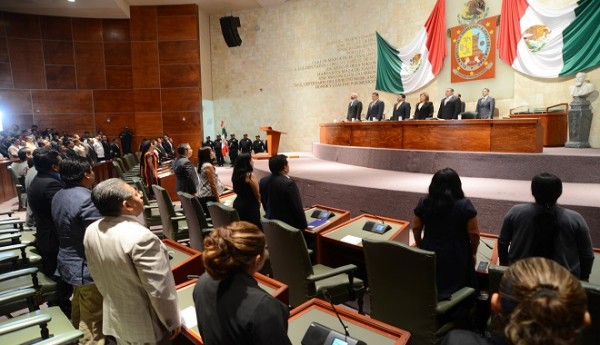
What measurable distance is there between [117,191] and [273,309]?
40.3 inches

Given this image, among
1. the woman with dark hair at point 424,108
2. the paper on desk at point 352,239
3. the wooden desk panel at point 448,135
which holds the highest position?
the woman with dark hair at point 424,108

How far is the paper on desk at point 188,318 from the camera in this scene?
1.80m

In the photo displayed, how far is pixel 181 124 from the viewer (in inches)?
548

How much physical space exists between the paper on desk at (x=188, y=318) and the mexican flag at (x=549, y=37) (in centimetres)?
833

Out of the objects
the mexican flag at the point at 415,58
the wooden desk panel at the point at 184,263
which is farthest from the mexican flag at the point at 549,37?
the wooden desk panel at the point at 184,263

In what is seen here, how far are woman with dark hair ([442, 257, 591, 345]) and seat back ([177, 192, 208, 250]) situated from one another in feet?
9.62

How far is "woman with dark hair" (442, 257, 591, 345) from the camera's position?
0.82m

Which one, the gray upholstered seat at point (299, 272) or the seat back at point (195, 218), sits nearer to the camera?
the gray upholstered seat at point (299, 272)

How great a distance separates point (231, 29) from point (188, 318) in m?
13.5

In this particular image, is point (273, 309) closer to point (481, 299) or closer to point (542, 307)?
point (542, 307)

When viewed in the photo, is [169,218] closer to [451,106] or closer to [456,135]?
[456,135]

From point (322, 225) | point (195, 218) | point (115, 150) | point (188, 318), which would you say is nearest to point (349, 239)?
point (322, 225)

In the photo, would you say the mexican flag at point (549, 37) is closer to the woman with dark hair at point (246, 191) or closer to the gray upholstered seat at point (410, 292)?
the woman with dark hair at point (246, 191)

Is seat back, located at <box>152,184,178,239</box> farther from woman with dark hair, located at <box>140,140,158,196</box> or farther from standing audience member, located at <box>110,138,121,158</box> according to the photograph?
standing audience member, located at <box>110,138,121,158</box>
